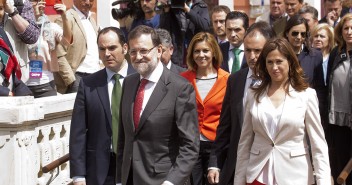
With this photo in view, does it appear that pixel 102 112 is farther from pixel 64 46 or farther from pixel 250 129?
pixel 64 46

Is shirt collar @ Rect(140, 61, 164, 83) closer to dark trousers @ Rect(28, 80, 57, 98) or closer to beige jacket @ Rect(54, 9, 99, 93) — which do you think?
dark trousers @ Rect(28, 80, 57, 98)

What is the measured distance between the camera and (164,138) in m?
5.79

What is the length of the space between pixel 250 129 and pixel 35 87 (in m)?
3.62

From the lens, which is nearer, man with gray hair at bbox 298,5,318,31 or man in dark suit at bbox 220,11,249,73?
man in dark suit at bbox 220,11,249,73

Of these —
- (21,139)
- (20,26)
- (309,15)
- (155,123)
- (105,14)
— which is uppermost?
(105,14)

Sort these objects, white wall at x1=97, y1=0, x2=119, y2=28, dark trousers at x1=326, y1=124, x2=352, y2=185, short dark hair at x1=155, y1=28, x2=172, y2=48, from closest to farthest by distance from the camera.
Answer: short dark hair at x1=155, y1=28, x2=172, y2=48, dark trousers at x1=326, y1=124, x2=352, y2=185, white wall at x1=97, y1=0, x2=119, y2=28

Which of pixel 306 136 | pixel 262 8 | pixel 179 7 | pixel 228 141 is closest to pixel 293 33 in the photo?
pixel 179 7

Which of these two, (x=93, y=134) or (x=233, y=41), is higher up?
(x=233, y=41)

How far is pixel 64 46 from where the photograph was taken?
399 inches

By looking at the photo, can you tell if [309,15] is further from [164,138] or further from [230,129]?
[164,138]

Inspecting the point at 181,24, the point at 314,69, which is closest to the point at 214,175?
the point at 314,69

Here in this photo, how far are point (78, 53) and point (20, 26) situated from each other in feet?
6.67

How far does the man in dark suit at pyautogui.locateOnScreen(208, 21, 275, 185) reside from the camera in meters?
6.20

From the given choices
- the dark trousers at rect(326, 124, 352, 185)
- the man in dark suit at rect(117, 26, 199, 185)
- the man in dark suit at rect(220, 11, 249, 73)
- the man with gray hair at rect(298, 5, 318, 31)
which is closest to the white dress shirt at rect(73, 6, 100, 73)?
the man in dark suit at rect(220, 11, 249, 73)
